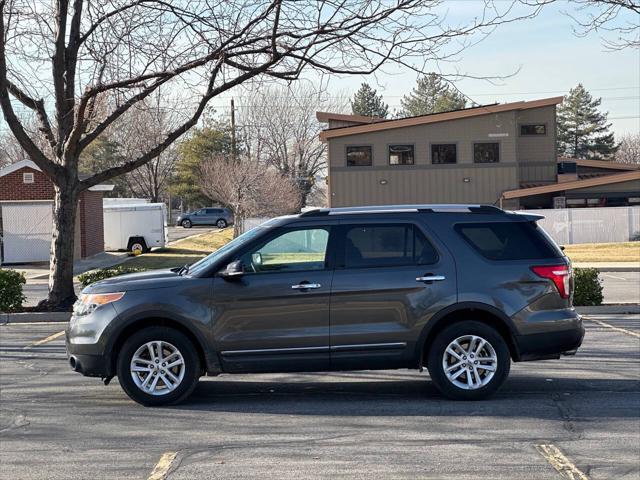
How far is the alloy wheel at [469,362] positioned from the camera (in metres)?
7.71

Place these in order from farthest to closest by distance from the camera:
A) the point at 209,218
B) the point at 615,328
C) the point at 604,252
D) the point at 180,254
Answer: the point at 209,218 → the point at 180,254 → the point at 604,252 → the point at 615,328

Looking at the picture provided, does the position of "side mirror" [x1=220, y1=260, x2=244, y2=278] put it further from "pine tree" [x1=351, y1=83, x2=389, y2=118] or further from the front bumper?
"pine tree" [x1=351, y1=83, x2=389, y2=118]

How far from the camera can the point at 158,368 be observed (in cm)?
771

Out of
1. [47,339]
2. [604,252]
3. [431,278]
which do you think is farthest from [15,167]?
[431,278]

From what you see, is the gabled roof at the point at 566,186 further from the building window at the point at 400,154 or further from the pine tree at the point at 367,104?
the pine tree at the point at 367,104

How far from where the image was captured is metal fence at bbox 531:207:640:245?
39.0m

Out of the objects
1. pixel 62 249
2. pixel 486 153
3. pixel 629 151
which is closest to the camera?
pixel 62 249

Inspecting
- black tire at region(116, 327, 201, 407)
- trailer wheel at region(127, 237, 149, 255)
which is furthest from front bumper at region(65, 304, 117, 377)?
trailer wheel at region(127, 237, 149, 255)

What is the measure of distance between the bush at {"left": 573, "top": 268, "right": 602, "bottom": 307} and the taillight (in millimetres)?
6902

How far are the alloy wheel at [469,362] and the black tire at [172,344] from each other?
2.36 metres

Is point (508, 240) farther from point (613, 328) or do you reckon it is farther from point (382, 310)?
point (613, 328)

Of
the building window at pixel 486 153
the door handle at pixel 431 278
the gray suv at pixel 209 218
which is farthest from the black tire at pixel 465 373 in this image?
the gray suv at pixel 209 218

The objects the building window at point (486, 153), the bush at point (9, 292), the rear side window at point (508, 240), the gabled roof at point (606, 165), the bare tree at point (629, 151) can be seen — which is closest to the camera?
the rear side window at point (508, 240)

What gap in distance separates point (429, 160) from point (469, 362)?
34534 mm
